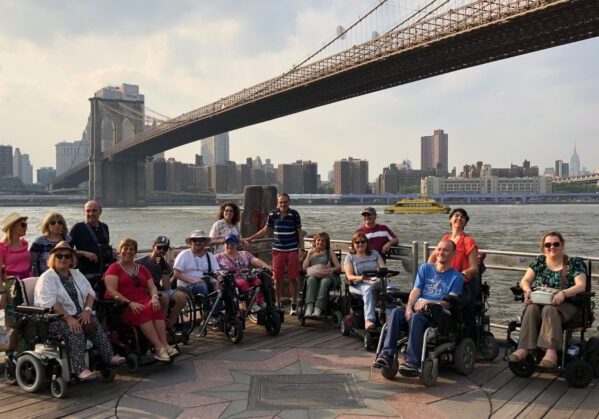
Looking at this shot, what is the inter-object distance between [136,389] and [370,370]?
64.8 inches

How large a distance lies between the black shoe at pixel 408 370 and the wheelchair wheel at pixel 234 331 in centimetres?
161

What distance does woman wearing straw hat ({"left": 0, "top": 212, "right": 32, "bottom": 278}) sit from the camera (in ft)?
14.6

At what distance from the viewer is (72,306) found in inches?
159

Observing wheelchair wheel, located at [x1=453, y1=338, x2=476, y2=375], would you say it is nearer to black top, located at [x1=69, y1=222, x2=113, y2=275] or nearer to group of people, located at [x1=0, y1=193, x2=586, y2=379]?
group of people, located at [x1=0, y1=193, x2=586, y2=379]

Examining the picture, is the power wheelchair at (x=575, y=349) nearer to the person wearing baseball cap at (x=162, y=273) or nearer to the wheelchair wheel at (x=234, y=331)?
the wheelchair wheel at (x=234, y=331)

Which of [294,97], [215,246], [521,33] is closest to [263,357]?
[215,246]

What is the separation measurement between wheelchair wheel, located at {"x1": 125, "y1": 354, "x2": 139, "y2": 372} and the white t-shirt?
1.19 m

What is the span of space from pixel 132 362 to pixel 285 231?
8.20 feet

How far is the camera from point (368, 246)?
5.60m

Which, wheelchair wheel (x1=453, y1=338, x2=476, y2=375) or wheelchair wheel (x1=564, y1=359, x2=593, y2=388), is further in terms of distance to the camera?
wheelchair wheel (x1=453, y1=338, x2=476, y2=375)

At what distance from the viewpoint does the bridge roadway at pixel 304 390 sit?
11.6 ft

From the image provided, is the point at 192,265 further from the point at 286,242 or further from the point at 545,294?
the point at 545,294

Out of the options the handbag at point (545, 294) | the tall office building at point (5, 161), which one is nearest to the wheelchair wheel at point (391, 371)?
the handbag at point (545, 294)

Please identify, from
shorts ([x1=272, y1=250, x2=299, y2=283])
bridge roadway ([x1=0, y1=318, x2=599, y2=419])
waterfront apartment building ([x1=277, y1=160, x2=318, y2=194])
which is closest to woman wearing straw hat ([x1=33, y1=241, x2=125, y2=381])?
bridge roadway ([x1=0, y1=318, x2=599, y2=419])
